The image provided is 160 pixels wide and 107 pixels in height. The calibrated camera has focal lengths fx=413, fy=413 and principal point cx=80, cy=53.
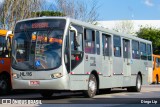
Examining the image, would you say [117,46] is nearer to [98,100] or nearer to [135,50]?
[135,50]

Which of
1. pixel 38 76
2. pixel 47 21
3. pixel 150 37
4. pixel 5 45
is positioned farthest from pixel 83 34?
pixel 150 37

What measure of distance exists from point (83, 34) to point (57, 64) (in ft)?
7.13

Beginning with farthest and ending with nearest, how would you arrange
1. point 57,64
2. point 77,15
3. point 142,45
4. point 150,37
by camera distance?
point 150,37 < point 77,15 < point 142,45 < point 57,64

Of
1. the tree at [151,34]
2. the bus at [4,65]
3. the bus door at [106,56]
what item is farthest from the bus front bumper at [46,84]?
the tree at [151,34]

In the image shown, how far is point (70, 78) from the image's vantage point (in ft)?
47.3

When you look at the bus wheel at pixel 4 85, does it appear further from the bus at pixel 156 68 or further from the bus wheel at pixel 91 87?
the bus at pixel 156 68

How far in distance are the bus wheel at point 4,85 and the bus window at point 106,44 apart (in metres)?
4.72

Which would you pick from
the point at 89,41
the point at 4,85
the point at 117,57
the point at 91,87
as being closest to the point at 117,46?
the point at 117,57

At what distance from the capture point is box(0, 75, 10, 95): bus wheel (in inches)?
730

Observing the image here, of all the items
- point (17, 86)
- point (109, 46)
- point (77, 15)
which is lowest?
point (17, 86)

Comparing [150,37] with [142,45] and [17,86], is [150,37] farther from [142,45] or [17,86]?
[17,86]

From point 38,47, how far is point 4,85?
16.0ft

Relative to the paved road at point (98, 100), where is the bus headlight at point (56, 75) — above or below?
above

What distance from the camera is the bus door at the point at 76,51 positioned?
48.3ft
